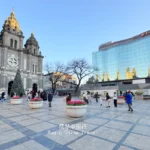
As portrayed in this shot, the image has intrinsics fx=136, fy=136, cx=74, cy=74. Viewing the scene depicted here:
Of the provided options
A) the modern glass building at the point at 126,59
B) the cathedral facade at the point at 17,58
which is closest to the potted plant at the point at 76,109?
the cathedral facade at the point at 17,58

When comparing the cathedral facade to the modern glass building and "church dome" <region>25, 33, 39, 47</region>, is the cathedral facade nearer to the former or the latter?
"church dome" <region>25, 33, 39, 47</region>

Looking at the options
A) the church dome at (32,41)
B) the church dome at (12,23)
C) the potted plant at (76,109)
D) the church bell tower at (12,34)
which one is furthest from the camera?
the church dome at (32,41)

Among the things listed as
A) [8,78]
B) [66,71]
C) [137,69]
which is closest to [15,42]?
[8,78]

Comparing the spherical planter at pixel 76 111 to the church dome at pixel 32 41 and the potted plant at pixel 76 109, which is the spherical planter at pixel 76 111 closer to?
the potted plant at pixel 76 109

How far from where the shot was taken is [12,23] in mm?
44094

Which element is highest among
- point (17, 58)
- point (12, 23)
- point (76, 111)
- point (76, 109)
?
point (12, 23)

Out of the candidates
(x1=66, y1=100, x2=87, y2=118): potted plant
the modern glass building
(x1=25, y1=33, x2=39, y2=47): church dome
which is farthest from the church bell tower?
the modern glass building

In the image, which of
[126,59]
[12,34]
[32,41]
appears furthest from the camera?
[126,59]

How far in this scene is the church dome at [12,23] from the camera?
43.3 meters

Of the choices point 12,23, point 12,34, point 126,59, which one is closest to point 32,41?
point 12,34

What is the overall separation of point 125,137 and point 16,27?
160ft

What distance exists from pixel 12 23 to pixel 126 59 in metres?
50.3

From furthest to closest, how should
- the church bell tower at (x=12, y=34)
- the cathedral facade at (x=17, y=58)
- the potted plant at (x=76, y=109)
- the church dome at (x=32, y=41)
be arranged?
the church dome at (x=32, y=41) < the church bell tower at (x=12, y=34) < the cathedral facade at (x=17, y=58) < the potted plant at (x=76, y=109)

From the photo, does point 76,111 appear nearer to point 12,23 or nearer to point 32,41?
point 32,41
